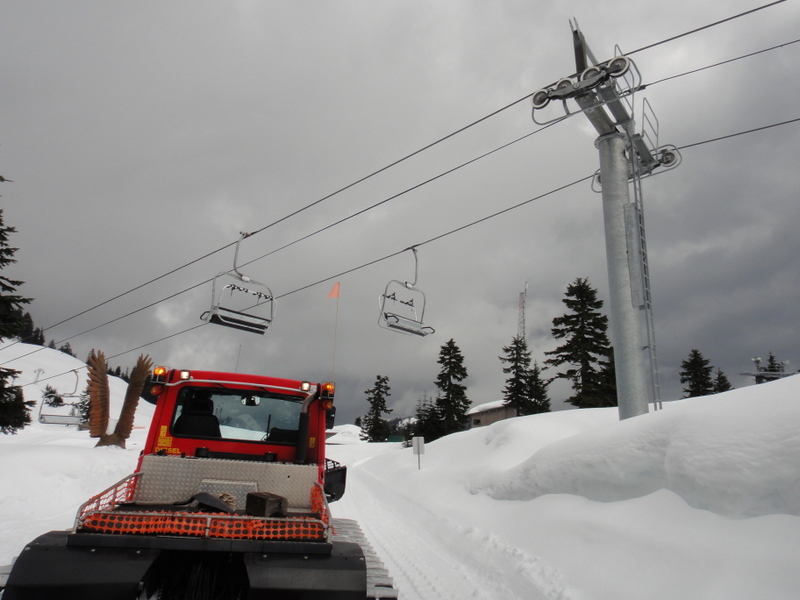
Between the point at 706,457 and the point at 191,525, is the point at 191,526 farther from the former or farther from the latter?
the point at 706,457

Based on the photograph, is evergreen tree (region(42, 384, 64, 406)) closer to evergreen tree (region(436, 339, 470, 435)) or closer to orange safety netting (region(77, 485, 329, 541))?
evergreen tree (region(436, 339, 470, 435))

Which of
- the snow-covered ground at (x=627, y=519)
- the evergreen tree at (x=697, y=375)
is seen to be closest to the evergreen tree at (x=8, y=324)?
the snow-covered ground at (x=627, y=519)

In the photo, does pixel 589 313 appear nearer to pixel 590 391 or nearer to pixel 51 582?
pixel 590 391

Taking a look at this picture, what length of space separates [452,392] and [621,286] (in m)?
43.9

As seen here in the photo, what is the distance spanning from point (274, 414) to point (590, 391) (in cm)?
3651

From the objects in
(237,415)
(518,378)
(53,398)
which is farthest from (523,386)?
(53,398)

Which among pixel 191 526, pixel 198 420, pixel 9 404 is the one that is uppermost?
pixel 9 404

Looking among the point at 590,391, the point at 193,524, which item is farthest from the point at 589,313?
Result: the point at 193,524

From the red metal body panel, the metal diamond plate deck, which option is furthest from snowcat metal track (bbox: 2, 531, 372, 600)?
the red metal body panel

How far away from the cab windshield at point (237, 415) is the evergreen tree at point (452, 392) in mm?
46981

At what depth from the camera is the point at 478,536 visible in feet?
28.4

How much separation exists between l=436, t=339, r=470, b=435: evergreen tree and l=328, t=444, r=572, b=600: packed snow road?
4069cm

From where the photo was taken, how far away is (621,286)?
35.3 feet

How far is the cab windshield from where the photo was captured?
18.6 feet
